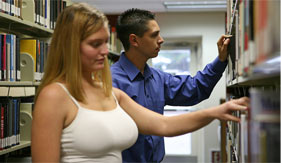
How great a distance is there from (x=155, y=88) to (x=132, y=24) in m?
0.42

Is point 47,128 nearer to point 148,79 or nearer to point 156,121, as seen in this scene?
point 156,121

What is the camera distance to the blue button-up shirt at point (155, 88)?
2.00m

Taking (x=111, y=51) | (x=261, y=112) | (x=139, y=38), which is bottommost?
(x=261, y=112)

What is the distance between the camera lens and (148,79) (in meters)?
2.14

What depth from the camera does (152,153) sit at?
2031 mm

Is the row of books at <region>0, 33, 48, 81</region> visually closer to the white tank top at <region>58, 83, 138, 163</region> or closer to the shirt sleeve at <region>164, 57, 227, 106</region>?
the shirt sleeve at <region>164, 57, 227, 106</region>

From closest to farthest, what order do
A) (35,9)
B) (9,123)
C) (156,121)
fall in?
(156,121), (9,123), (35,9)

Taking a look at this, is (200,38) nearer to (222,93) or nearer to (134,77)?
(222,93)

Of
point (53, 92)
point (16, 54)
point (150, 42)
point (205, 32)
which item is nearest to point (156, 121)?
point (53, 92)

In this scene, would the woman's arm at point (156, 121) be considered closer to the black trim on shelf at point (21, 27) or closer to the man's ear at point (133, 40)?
the man's ear at point (133, 40)

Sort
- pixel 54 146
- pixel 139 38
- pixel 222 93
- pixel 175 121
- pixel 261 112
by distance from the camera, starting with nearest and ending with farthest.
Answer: pixel 261 112, pixel 54 146, pixel 175 121, pixel 139 38, pixel 222 93

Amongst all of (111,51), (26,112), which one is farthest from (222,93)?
(26,112)

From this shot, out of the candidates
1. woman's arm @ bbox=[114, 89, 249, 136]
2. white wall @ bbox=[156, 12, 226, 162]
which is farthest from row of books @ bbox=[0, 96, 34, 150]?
white wall @ bbox=[156, 12, 226, 162]

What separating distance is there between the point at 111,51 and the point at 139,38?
280cm
